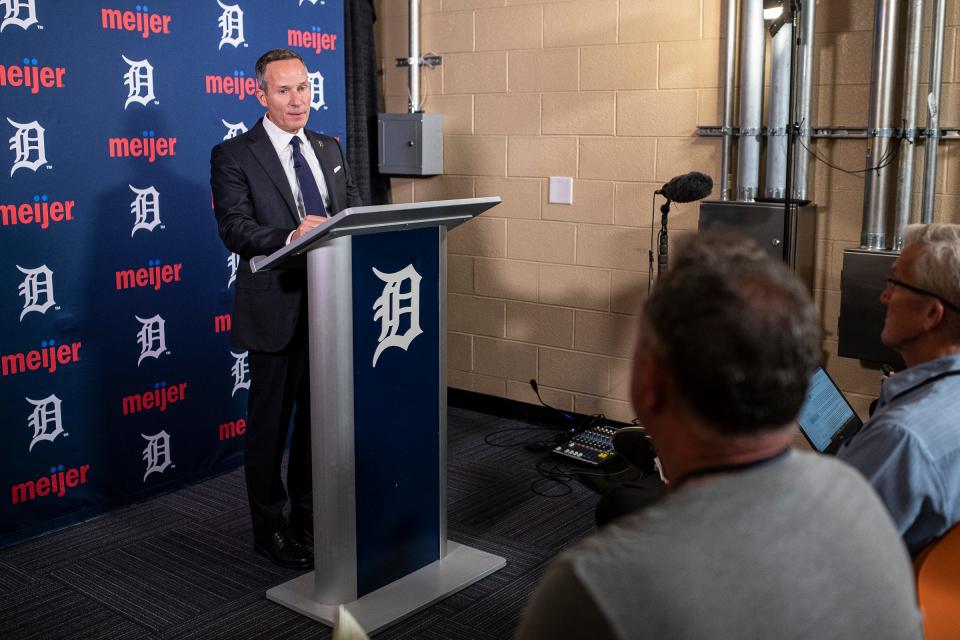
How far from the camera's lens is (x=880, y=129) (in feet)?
12.1

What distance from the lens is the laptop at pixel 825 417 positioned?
235 cm

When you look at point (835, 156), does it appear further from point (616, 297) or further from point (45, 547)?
point (45, 547)

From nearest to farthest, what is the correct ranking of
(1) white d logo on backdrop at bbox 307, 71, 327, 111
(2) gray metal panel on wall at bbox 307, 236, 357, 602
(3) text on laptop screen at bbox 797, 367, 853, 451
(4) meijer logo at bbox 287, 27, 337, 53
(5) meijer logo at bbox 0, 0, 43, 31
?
(3) text on laptop screen at bbox 797, 367, 853, 451 < (2) gray metal panel on wall at bbox 307, 236, 357, 602 < (5) meijer logo at bbox 0, 0, 43, 31 < (4) meijer logo at bbox 287, 27, 337, 53 < (1) white d logo on backdrop at bbox 307, 71, 327, 111

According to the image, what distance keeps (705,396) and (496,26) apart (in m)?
4.08

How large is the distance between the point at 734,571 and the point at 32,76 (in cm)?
320

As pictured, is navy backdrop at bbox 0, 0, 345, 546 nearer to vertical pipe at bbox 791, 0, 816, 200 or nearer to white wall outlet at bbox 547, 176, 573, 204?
white wall outlet at bbox 547, 176, 573, 204

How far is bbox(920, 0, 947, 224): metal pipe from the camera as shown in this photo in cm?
353

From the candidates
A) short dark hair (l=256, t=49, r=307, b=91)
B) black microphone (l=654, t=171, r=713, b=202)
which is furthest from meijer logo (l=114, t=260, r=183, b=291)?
black microphone (l=654, t=171, r=713, b=202)

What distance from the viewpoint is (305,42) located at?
4328 millimetres

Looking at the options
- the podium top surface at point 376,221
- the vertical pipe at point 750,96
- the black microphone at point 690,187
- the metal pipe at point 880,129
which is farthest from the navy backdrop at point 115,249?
the metal pipe at point 880,129

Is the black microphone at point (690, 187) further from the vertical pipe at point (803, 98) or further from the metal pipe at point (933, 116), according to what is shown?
the metal pipe at point (933, 116)

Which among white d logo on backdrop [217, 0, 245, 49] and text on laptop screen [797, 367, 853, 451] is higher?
white d logo on backdrop [217, 0, 245, 49]

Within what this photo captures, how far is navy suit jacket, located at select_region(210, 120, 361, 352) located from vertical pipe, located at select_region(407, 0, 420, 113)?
199 cm

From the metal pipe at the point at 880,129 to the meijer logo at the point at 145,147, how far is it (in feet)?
8.63
